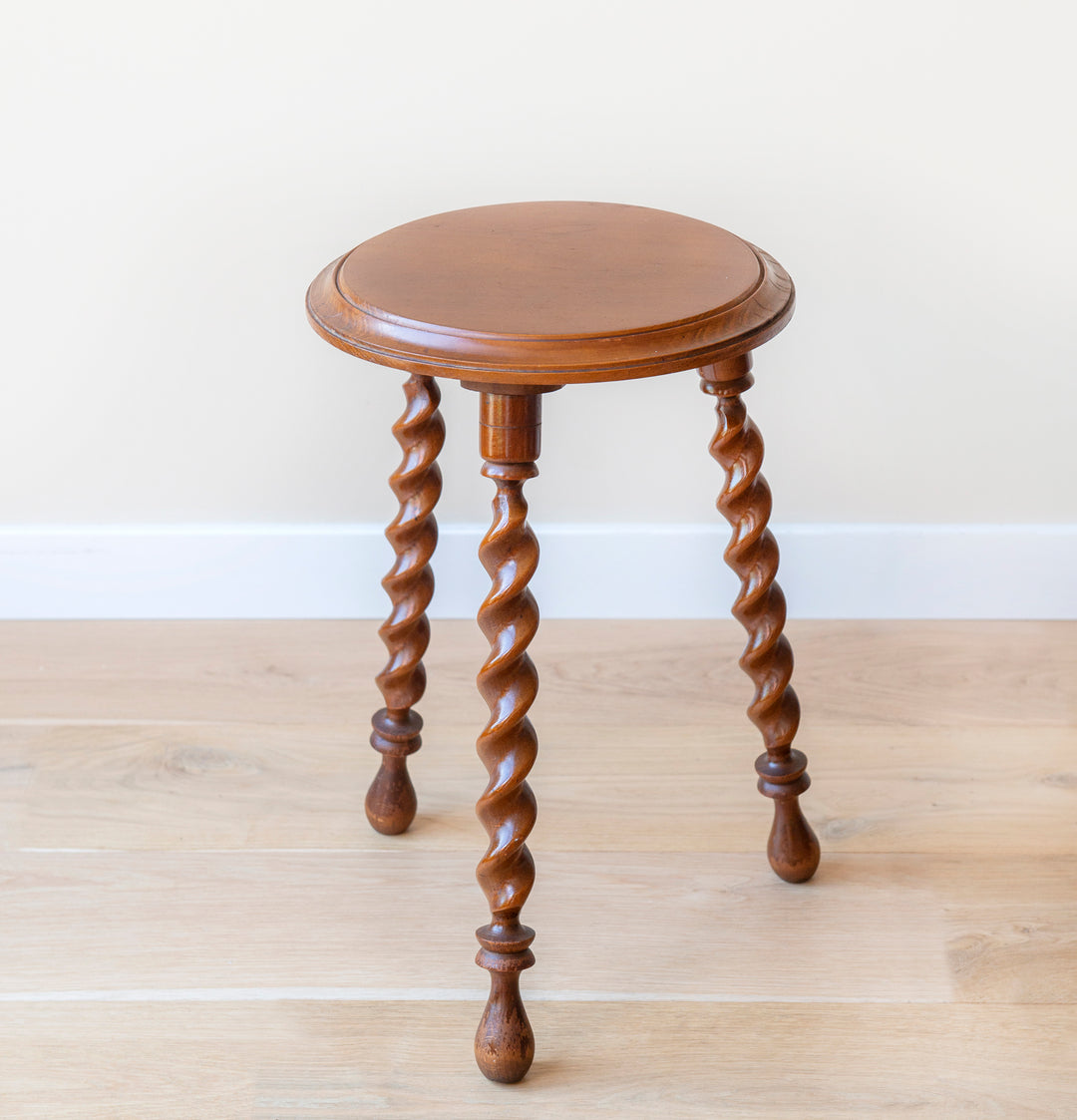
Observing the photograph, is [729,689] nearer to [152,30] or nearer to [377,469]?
[377,469]

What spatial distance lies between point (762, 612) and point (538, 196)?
562 mm

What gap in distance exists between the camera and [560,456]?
149 cm

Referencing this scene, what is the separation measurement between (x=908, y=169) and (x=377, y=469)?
0.68m

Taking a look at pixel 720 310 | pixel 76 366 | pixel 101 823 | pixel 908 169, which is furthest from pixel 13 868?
pixel 908 169

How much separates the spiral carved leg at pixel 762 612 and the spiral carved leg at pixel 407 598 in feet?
0.78

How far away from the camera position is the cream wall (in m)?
1.31

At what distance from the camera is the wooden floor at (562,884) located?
3.18ft

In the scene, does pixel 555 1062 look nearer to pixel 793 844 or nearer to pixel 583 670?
pixel 793 844

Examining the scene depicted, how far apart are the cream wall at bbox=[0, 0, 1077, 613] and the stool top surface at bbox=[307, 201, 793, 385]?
13.6 inches

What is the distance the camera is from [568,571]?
1.54m

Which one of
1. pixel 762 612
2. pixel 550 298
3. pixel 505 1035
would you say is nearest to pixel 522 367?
pixel 550 298

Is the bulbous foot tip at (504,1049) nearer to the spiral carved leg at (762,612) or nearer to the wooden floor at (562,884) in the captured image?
the wooden floor at (562,884)

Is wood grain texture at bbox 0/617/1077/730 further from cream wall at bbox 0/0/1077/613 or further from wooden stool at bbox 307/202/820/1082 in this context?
wooden stool at bbox 307/202/820/1082

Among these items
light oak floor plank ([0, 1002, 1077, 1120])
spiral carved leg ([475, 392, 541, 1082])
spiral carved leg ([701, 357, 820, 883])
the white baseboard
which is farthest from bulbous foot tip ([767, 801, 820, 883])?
the white baseboard
